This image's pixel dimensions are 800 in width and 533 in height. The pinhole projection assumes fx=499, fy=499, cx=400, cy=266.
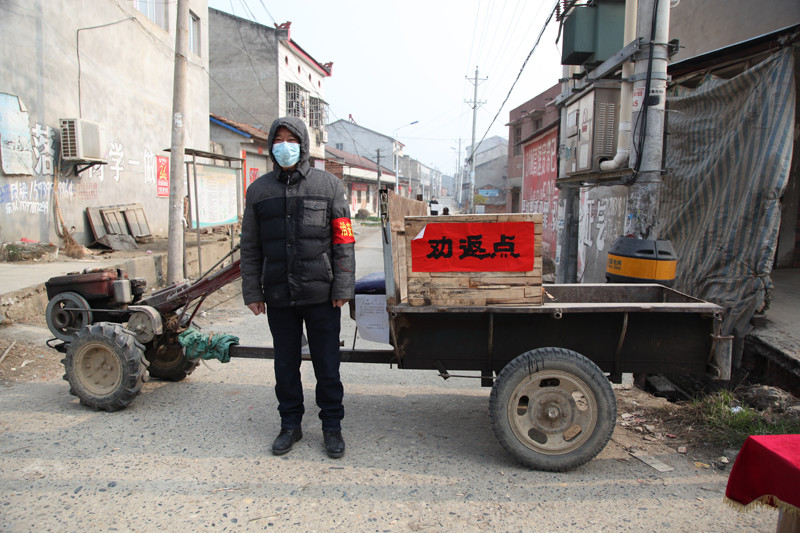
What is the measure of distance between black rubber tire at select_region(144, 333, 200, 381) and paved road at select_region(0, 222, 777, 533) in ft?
1.19

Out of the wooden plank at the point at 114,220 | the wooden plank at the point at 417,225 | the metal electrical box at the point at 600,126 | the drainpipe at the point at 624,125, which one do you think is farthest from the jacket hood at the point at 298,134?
the wooden plank at the point at 114,220

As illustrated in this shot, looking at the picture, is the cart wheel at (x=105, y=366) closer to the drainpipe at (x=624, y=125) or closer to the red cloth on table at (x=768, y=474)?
the red cloth on table at (x=768, y=474)

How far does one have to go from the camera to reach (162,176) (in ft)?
42.8

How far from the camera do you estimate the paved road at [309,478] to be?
8.50 feet

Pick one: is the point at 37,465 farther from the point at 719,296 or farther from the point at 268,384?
the point at 719,296

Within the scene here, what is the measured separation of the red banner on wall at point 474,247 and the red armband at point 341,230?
0.49m

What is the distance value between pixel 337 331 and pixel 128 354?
171 centimetres

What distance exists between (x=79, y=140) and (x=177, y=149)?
283 cm

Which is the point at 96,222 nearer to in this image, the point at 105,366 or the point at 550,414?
the point at 105,366

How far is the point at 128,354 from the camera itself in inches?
149

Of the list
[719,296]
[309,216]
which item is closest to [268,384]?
[309,216]

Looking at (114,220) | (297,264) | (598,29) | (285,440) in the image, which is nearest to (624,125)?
(598,29)

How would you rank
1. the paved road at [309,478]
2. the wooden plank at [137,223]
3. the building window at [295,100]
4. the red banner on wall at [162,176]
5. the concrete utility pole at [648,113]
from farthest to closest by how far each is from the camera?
the building window at [295,100] < the red banner on wall at [162,176] < the wooden plank at [137,223] < the concrete utility pole at [648,113] < the paved road at [309,478]

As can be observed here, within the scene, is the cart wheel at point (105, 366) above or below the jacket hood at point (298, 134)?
below
